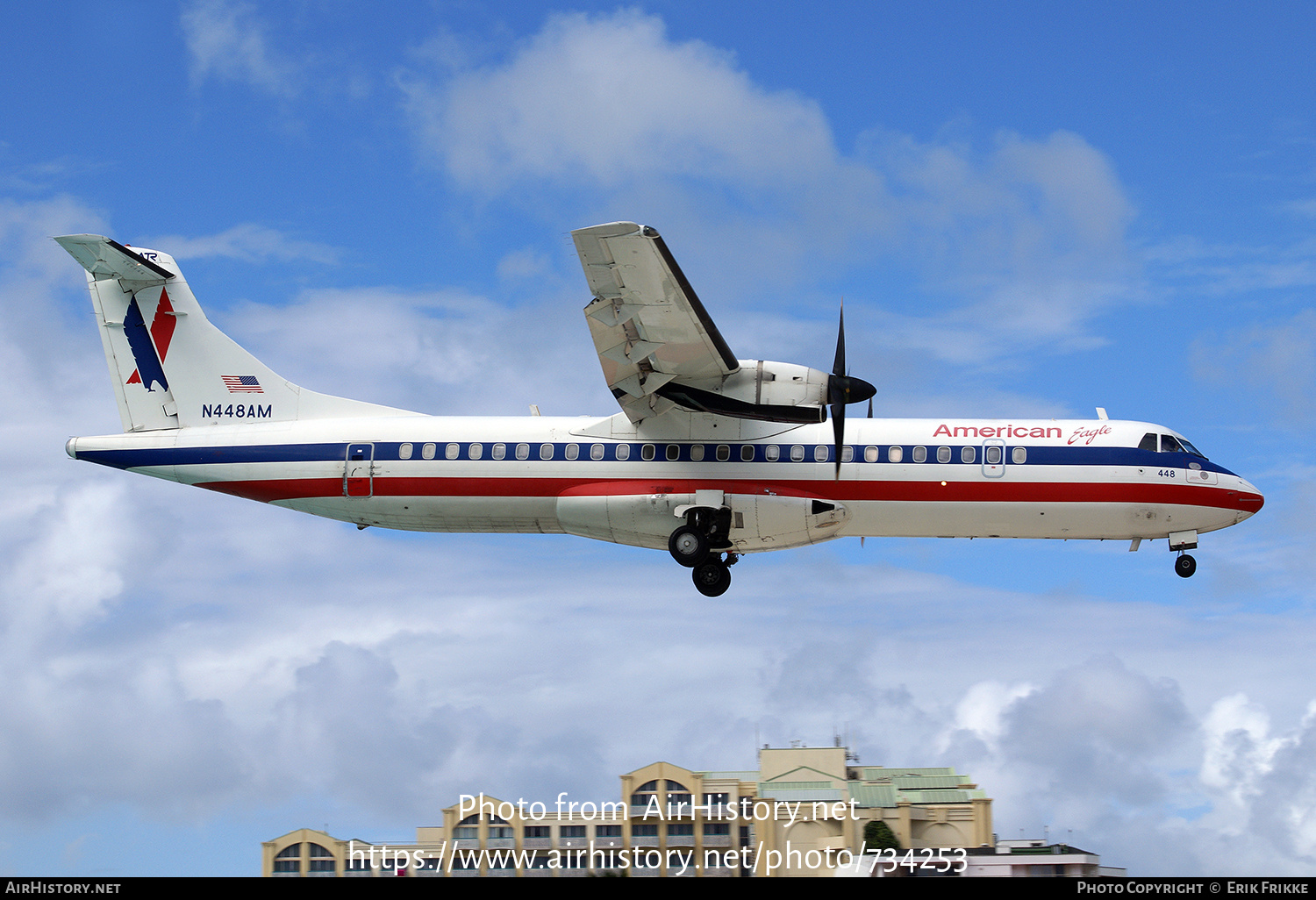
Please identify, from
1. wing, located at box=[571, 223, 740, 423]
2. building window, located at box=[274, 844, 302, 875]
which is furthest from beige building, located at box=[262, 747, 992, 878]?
wing, located at box=[571, 223, 740, 423]

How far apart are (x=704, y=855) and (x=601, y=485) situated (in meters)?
16.7

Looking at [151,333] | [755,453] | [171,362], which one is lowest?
[755,453]

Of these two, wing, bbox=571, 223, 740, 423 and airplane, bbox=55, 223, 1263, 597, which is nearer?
wing, bbox=571, 223, 740, 423

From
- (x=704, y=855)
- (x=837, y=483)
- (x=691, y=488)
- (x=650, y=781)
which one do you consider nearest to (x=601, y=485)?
(x=691, y=488)

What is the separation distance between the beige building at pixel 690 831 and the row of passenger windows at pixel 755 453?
1040 centimetres

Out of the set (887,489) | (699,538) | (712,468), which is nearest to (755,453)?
(712,468)

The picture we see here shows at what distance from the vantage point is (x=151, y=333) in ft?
78.8

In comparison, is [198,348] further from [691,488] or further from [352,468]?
[691,488]

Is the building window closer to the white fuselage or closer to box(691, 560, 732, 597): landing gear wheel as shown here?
the white fuselage

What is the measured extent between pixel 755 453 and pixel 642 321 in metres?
3.61

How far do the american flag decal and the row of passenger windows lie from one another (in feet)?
15.0

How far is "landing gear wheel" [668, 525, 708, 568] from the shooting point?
21.3 m

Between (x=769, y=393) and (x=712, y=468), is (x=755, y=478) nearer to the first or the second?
(x=712, y=468)
